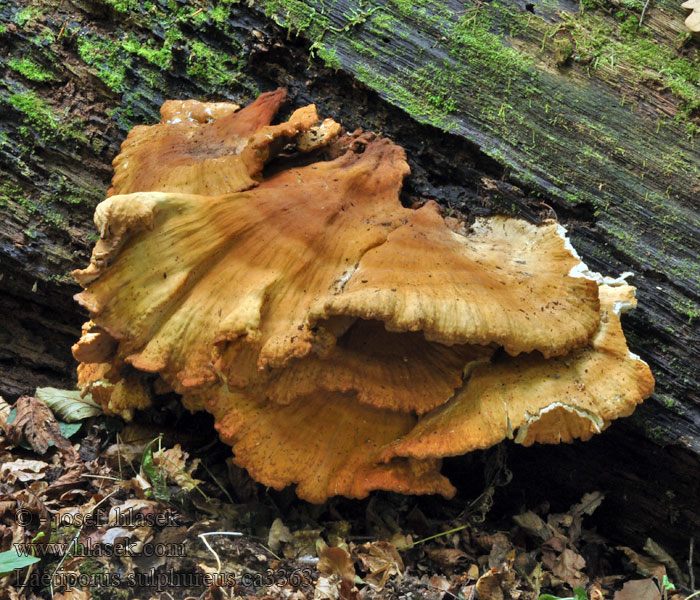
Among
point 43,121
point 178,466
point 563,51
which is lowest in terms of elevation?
point 178,466

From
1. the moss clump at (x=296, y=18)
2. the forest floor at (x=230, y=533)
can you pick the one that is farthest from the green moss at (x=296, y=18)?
the forest floor at (x=230, y=533)

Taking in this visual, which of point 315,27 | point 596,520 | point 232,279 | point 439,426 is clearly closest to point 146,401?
point 232,279

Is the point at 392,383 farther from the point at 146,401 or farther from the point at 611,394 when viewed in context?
the point at 146,401

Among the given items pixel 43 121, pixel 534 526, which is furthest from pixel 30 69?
pixel 534 526

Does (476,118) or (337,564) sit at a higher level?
(476,118)

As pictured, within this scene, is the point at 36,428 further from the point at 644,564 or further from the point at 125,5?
the point at 644,564

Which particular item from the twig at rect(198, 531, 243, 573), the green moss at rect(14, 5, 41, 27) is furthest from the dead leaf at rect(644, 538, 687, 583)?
the green moss at rect(14, 5, 41, 27)
